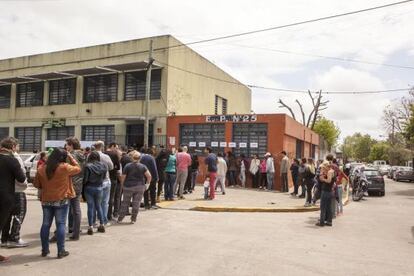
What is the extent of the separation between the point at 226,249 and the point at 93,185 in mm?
3012

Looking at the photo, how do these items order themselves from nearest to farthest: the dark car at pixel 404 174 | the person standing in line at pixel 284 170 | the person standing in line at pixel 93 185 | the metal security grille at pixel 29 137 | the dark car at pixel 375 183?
Answer: 1. the person standing in line at pixel 93 185
2. the person standing in line at pixel 284 170
3. the dark car at pixel 375 183
4. the metal security grille at pixel 29 137
5. the dark car at pixel 404 174

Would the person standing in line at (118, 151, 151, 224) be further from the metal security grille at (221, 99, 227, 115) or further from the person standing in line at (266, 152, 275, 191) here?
the metal security grille at (221, 99, 227, 115)

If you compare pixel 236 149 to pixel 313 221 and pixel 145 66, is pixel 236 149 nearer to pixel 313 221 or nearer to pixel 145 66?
pixel 145 66

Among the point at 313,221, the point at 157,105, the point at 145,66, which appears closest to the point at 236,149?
the point at 157,105

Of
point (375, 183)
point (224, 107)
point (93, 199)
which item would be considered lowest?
point (375, 183)

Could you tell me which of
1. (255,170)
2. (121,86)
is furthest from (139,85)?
(255,170)

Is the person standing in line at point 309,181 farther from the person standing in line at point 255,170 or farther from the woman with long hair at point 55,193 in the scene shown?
the woman with long hair at point 55,193

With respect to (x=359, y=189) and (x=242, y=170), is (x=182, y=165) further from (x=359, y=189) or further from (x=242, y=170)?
(x=359, y=189)

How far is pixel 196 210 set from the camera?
13.3 m

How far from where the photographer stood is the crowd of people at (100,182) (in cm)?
695

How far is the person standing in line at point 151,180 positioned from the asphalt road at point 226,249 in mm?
948

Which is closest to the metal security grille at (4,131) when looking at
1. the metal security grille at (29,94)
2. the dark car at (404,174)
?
the metal security grille at (29,94)

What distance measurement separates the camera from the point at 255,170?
2041 centimetres

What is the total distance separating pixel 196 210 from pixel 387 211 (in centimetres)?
691
